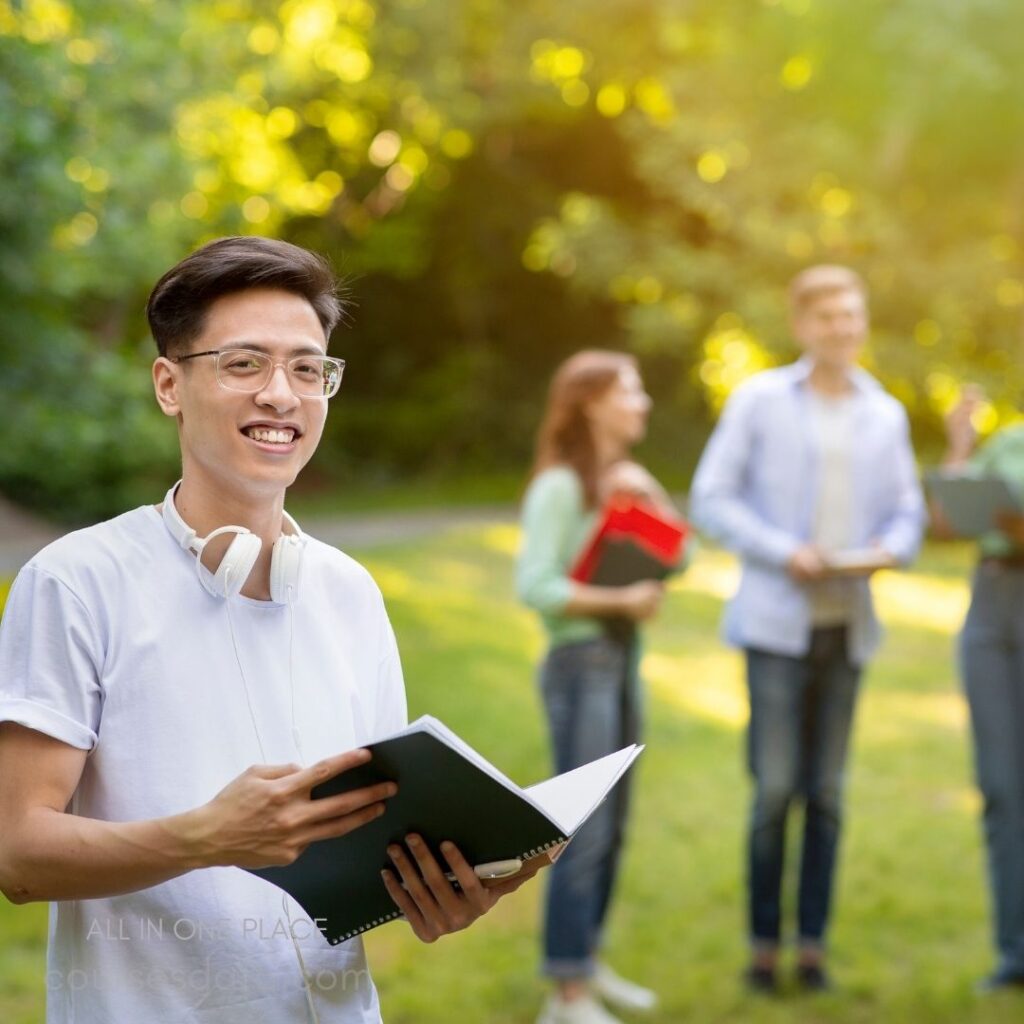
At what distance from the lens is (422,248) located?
22.9 meters

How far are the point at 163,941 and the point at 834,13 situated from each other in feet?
56.5

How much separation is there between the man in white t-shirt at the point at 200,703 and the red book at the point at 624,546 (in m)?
2.41

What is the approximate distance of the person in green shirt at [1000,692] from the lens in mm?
4477

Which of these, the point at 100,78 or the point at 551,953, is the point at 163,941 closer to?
the point at 551,953

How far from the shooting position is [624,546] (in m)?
4.10

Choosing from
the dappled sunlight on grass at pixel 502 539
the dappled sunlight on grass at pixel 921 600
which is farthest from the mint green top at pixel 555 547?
the dappled sunlight on grass at pixel 502 539

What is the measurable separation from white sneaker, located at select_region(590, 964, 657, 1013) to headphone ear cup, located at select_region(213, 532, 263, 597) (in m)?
3.08

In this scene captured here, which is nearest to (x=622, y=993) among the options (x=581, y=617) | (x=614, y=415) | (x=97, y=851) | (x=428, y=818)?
(x=581, y=617)

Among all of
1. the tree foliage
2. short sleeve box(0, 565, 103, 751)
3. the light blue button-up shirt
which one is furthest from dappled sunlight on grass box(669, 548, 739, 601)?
short sleeve box(0, 565, 103, 751)

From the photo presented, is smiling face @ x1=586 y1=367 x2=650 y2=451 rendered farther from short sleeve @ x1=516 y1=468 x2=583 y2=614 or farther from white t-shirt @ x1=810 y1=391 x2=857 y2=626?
white t-shirt @ x1=810 y1=391 x2=857 y2=626

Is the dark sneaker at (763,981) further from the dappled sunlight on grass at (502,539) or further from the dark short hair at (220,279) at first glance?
the dappled sunlight on grass at (502,539)

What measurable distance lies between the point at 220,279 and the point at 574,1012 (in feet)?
10.2

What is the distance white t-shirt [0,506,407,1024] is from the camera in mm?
1512

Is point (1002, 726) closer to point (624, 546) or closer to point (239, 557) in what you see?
point (624, 546)
